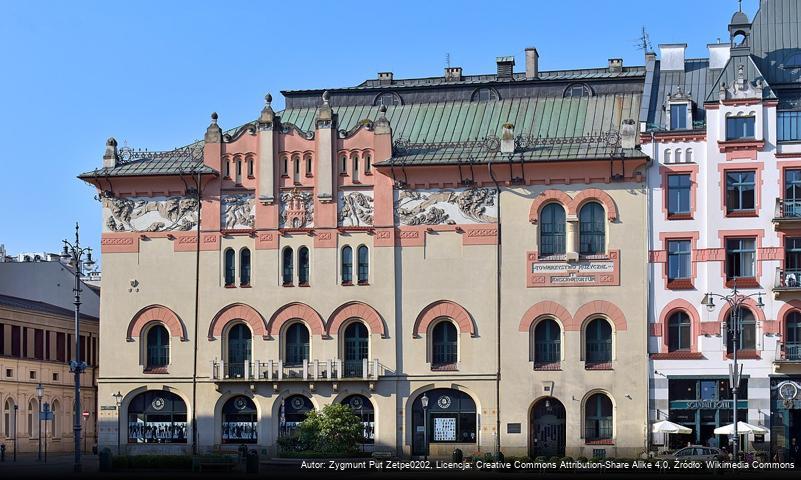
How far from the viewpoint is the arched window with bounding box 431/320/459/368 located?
85500 mm

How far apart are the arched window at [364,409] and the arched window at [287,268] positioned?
23.2ft

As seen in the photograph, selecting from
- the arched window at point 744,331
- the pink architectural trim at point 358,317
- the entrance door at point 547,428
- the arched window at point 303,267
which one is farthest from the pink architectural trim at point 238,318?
the arched window at point 744,331

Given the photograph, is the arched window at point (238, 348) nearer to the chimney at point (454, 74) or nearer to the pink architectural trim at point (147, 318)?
the pink architectural trim at point (147, 318)

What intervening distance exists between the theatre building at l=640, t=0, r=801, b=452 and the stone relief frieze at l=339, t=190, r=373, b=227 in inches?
586

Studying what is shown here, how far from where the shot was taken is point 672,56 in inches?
3450

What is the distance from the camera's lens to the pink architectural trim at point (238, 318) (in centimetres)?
8712

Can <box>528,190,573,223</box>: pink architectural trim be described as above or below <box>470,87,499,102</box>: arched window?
below

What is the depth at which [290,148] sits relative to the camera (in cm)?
8812

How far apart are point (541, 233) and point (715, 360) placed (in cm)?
1109

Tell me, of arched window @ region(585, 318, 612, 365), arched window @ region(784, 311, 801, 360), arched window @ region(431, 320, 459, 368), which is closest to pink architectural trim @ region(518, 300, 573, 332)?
arched window @ region(585, 318, 612, 365)

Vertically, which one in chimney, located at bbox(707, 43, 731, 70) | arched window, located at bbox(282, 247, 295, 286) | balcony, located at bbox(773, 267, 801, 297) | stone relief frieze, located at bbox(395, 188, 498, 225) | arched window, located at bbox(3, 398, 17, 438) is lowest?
arched window, located at bbox(3, 398, 17, 438)

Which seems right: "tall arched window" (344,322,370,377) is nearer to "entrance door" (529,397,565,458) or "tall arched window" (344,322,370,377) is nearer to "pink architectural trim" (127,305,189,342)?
"entrance door" (529,397,565,458)

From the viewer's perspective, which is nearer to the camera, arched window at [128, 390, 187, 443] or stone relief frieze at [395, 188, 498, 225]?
stone relief frieze at [395, 188, 498, 225]

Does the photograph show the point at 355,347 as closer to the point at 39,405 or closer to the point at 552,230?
the point at 552,230
